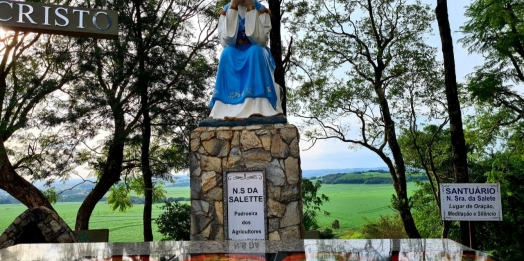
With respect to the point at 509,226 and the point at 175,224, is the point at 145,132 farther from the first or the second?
the point at 509,226

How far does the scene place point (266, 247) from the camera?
10.6 ft

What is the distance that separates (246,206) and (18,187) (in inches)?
228

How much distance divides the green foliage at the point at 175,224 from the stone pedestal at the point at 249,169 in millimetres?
3682

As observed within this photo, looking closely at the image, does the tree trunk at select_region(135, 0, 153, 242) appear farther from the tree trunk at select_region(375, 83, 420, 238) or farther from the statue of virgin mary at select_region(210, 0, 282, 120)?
the tree trunk at select_region(375, 83, 420, 238)

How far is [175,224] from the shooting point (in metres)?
9.09

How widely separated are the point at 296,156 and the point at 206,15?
5.90m

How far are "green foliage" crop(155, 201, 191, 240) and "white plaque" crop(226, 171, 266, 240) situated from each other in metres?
3.90

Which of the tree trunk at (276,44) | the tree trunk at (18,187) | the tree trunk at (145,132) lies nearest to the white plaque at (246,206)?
the tree trunk at (276,44)

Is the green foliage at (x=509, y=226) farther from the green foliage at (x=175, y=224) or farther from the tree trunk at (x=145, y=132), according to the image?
the tree trunk at (x=145, y=132)

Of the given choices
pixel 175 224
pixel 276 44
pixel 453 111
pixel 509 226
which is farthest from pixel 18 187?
pixel 509 226

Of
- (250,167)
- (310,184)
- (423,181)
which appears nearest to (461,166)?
(250,167)

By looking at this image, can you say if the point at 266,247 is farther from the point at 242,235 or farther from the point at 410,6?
the point at 410,6

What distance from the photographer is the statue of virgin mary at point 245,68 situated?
562 centimetres

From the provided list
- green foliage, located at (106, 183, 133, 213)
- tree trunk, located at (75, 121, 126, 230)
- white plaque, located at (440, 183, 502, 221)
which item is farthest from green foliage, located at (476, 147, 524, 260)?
green foliage, located at (106, 183, 133, 213)
